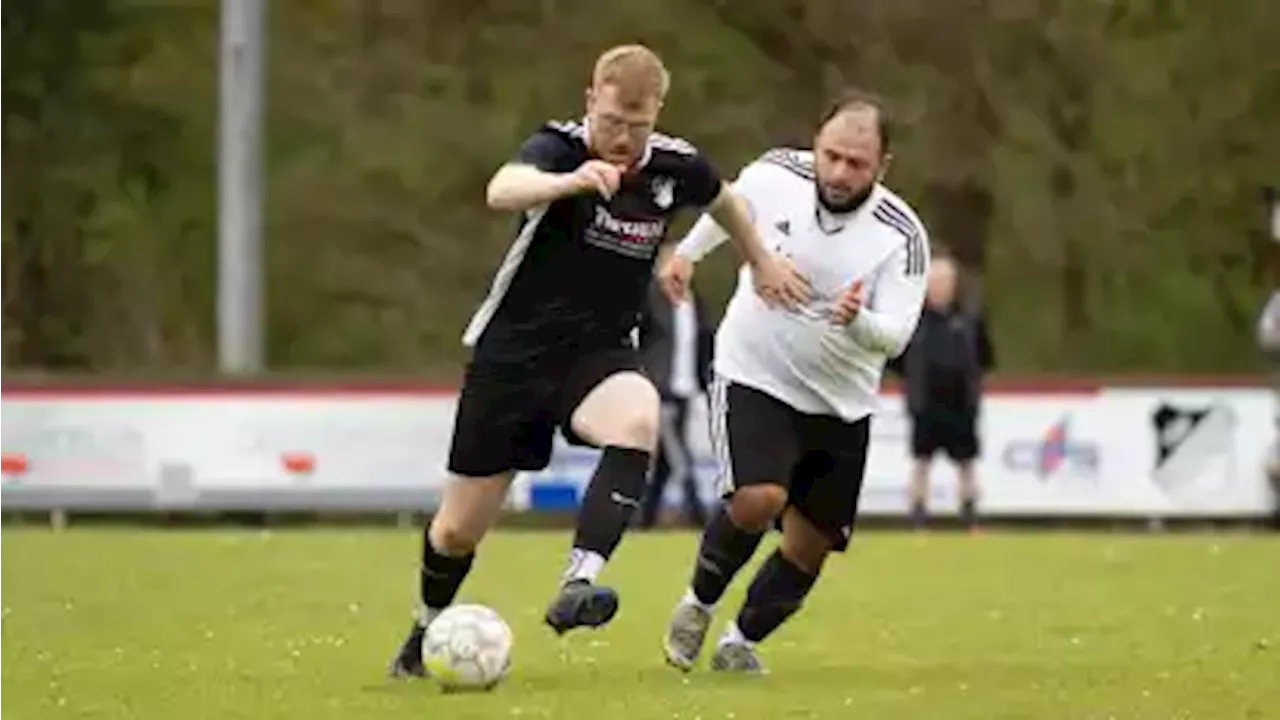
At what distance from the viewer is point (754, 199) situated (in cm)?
1202

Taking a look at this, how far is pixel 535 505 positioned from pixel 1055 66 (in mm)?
12566

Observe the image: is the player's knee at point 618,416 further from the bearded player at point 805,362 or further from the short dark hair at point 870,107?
the short dark hair at point 870,107

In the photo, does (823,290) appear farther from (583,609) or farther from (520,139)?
(520,139)

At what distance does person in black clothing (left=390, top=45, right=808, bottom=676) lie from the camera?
11062mm

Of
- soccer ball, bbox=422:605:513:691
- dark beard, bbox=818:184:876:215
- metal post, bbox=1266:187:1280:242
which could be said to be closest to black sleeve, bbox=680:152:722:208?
dark beard, bbox=818:184:876:215

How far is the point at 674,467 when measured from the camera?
2680 centimetres

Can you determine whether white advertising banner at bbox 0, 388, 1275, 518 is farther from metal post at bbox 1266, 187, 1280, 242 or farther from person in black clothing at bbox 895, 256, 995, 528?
metal post at bbox 1266, 187, 1280, 242

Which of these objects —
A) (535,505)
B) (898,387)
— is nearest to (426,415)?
(535,505)

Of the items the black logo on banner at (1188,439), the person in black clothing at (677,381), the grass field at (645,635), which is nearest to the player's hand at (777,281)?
the grass field at (645,635)

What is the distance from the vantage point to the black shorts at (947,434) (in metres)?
25.8

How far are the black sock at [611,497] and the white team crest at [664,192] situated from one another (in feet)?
2.86

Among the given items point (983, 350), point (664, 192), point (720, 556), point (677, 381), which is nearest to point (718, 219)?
point (664, 192)

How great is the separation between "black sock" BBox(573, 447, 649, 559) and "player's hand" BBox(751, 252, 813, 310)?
2.72 ft

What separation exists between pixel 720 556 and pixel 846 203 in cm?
138
